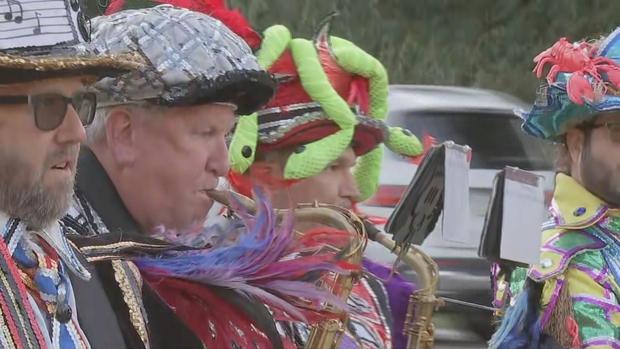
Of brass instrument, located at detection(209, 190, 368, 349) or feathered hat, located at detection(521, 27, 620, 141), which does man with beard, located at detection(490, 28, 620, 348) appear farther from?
brass instrument, located at detection(209, 190, 368, 349)

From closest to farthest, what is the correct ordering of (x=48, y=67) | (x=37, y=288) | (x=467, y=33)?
(x=48, y=67), (x=37, y=288), (x=467, y=33)

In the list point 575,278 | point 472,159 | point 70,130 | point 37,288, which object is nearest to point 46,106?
point 70,130

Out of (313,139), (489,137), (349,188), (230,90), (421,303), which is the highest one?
(230,90)

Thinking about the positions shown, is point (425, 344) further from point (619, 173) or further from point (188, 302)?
point (188, 302)

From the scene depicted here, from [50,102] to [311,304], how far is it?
2.27 feet

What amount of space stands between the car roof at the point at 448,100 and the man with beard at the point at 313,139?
4.23 metres

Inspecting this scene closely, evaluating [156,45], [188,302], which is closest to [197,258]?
[188,302]

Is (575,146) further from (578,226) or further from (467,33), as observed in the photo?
(467,33)

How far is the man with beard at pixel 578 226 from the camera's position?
3.64m

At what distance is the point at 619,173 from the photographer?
3.76m

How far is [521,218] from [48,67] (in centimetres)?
156

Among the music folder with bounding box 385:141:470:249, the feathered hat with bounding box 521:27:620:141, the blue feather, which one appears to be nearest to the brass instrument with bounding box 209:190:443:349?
the music folder with bounding box 385:141:470:249

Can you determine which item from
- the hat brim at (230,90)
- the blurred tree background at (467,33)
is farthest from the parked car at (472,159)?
the hat brim at (230,90)

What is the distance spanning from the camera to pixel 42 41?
226 cm
